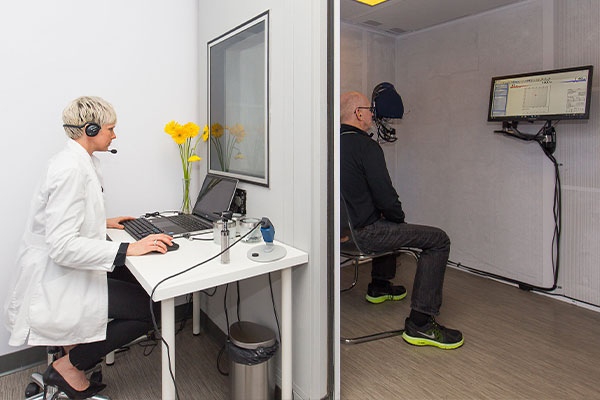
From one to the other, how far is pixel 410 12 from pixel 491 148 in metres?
1.34

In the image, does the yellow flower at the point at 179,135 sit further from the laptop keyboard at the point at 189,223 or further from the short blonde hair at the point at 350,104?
the short blonde hair at the point at 350,104

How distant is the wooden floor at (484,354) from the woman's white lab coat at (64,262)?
1.24 m

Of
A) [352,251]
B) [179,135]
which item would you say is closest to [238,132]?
[179,135]

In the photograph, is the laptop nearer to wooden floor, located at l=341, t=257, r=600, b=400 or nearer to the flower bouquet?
the flower bouquet

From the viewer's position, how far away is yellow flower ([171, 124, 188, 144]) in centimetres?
235

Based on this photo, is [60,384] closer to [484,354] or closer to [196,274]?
[196,274]

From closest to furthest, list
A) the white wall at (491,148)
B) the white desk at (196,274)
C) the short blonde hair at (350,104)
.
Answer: the white desk at (196,274) → the short blonde hair at (350,104) → the white wall at (491,148)

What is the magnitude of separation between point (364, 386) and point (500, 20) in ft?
9.89

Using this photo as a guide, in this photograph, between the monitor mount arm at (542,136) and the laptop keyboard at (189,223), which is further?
the monitor mount arm at (542,136)

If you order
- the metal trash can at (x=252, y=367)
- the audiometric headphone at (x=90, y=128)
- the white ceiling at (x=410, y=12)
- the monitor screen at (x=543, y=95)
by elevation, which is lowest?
the metal trash can at (x=252, y=367)

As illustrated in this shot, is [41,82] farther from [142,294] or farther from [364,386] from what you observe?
[364,386]

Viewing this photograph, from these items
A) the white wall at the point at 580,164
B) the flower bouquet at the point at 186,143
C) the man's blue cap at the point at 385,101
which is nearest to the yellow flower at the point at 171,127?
the flower bouquet at the point at 186,143

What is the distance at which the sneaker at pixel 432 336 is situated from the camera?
2.39 meters

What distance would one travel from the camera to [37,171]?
212 centimetres
